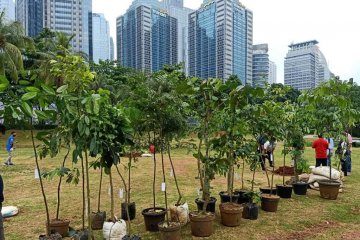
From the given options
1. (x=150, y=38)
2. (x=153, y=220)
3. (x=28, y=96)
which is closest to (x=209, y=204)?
(x=153, y=220)

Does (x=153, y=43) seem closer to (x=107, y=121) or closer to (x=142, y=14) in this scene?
(x=142, y=14)

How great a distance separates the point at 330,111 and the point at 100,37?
172 feet

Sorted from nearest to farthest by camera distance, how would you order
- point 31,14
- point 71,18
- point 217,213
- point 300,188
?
point 217,213 → point 300,188 → point 31,14 → point 71,18

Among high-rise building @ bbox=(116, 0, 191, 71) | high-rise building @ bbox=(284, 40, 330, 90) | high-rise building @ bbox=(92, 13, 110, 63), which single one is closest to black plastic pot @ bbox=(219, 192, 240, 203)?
high-rise building @ bbox=(116, 0, 191, 71)

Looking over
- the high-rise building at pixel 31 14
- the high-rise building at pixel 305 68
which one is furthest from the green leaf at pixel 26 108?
the high-rise building at pixel 31 14

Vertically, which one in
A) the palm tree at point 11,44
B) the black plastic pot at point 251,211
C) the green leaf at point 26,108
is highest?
the palm tree at point 11,44

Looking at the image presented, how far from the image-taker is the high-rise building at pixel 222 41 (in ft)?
89.0

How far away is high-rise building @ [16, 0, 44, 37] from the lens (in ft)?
146

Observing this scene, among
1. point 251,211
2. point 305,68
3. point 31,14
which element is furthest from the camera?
point 31,14

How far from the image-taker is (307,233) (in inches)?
183

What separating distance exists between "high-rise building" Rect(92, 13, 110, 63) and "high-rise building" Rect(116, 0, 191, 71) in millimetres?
10643

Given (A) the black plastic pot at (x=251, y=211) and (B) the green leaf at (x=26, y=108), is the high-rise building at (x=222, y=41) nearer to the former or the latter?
(A) the black plastic pot at (x=251, y=211)

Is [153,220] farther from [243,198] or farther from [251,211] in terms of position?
[243,198]

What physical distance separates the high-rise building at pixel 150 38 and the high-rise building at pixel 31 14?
1225 centimetres
